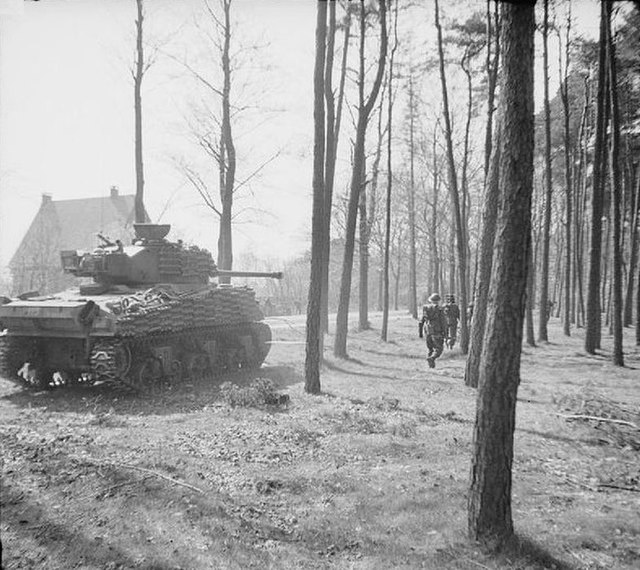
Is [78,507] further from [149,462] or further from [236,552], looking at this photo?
[236,552]

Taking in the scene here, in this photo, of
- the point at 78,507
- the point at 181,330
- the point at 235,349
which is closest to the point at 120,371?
the point at 181,330

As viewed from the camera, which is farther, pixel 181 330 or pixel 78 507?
pixel 181 330

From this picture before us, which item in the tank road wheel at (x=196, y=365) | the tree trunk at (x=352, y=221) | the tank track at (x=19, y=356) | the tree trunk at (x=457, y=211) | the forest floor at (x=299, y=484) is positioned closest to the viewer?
the forest floor at (x=299, y=484)

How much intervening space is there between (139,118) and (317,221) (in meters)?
10.6

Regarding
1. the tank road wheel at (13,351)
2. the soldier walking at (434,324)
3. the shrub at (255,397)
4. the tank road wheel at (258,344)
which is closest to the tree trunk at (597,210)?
the soldier walking at (434,324)

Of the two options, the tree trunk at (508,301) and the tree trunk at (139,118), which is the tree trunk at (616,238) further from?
the tree trunk at (139,118)

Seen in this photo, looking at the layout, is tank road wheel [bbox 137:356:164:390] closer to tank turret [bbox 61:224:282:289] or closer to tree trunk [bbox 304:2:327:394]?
tank turret [bbox 61:224:282:289]

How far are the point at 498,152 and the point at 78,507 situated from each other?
4.67 m

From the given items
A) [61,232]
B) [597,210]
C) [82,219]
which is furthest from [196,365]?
[82,219]

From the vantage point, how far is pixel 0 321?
9562 mm

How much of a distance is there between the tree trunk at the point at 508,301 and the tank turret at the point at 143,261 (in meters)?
8.83

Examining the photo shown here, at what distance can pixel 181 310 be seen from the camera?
10.4 m

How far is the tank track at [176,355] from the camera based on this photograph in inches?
350

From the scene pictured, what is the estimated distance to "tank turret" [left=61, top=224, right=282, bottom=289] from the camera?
35.1 feet
